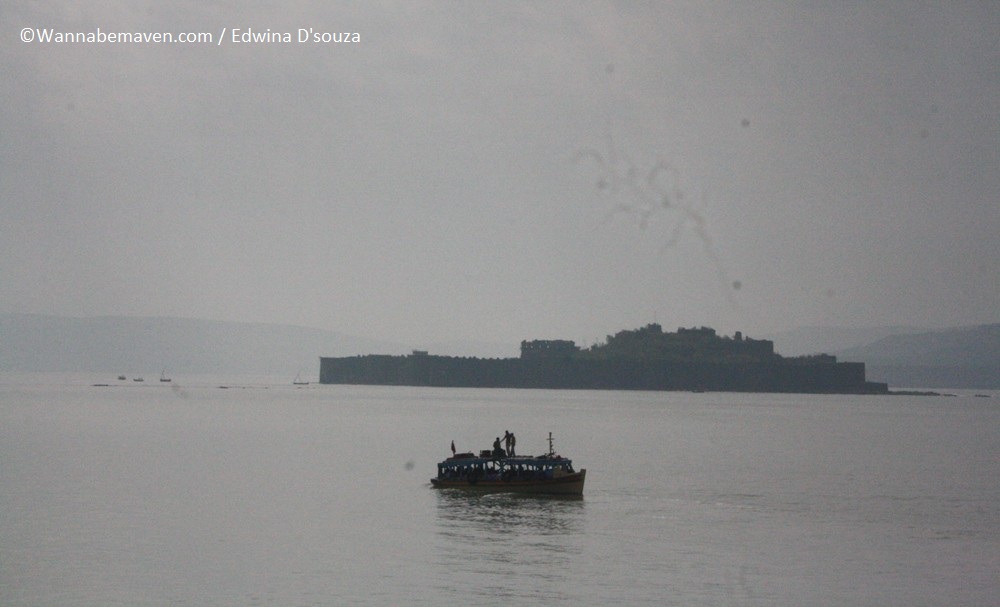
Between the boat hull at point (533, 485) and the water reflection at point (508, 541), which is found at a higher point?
the boat hull at point (533, 485)

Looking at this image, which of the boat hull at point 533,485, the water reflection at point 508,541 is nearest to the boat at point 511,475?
the boat hull at point 533,485

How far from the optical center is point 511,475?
6184 cm

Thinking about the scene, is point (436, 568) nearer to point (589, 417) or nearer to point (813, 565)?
point (813, 565)

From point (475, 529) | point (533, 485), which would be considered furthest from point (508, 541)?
point (533, 485)

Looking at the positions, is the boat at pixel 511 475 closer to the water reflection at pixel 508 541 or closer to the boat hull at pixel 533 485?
the boat hull at pixel 533 485

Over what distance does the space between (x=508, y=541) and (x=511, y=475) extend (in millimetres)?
16222

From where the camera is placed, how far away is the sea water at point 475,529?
→ 1425 inches

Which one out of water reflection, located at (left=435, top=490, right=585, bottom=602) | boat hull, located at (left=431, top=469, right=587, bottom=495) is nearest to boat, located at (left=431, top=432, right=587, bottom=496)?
boat hull, located at (left=431, top=469, right=587, bottom=495)

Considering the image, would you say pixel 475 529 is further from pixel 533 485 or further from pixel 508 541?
pixel 533 485

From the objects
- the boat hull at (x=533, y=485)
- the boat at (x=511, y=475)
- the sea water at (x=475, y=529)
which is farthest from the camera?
the boat at (x=511, y=475)

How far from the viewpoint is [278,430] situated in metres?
129

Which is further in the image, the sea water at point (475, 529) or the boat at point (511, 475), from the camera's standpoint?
the boat at point (511, 475)

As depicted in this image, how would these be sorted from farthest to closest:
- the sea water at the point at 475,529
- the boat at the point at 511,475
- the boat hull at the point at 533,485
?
the boat at the point at 511,475
the boat hull at the point at 533,485
the sea water at the point at 475,529

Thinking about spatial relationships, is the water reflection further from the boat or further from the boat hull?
the boat
